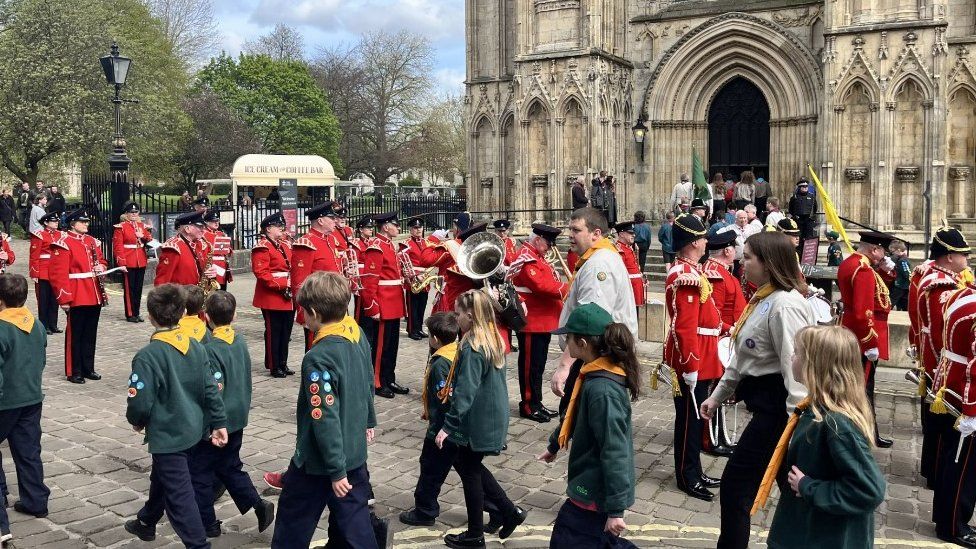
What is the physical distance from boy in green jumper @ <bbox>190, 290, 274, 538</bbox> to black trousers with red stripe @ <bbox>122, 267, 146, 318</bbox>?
947 centimetres

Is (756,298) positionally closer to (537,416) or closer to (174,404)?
(174,404)

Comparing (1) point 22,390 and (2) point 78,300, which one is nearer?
(1) point 22,390

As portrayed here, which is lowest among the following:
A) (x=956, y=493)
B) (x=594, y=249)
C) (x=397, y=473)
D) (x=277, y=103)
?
(x=397, y=473)

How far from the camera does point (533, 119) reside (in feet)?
73.7

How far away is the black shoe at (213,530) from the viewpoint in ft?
18.3

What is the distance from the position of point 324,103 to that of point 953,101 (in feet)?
116

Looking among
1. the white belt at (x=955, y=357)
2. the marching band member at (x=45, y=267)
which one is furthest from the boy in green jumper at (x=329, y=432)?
the marching band member at (x=45, y=267)

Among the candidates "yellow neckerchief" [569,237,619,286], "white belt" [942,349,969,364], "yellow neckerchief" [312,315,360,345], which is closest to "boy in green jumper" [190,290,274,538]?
"yellow neckerchief" [312,315,360,345]

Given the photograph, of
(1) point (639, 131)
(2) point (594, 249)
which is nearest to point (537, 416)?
(2) point (594, 249)

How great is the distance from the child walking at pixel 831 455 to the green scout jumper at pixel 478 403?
2.03 metres

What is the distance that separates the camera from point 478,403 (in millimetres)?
5332

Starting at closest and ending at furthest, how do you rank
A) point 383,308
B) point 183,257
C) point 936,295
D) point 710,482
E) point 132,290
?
point 936,295, point 710,482, point 383,308, point 183,257, point 132,290

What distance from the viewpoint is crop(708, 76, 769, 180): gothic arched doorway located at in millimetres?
22297

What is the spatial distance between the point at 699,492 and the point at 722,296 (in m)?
1.71
